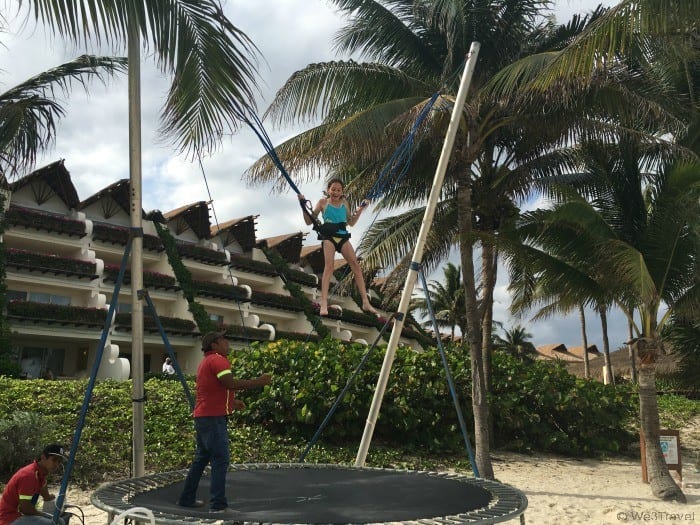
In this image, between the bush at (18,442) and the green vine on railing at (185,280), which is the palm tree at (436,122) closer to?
the bush at (18,442)

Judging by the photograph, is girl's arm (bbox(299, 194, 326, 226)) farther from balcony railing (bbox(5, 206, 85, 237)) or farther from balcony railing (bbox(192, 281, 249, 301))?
balcony railing (bbox(192, 281, 249, 301))

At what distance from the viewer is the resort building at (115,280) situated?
27922 mm

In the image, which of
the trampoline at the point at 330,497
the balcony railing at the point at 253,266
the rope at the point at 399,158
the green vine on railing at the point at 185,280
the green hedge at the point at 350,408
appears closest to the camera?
the trampoline at the point at 330,497

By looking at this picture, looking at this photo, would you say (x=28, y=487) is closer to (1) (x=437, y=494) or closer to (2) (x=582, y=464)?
(1) (x=437, y=494)

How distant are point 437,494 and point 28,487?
138 inches

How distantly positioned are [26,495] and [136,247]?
7.26ft

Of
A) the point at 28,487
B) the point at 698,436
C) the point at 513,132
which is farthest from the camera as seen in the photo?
the point at 698,436

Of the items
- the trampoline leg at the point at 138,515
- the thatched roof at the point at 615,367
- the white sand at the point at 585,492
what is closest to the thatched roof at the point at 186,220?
the thatched roof at the point at 615,367

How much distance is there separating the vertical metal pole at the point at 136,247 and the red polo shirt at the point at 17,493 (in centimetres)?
81

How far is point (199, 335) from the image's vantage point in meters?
33.0

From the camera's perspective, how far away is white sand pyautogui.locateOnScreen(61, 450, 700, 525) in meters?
9.43

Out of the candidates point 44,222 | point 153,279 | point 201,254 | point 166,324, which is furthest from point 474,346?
point 201,254

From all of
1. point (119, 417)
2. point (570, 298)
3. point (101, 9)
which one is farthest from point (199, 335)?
point (101, 9)

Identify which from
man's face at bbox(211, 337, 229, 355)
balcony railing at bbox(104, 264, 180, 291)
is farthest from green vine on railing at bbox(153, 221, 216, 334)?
man's face at bbox(211, 337, 229, 355)
